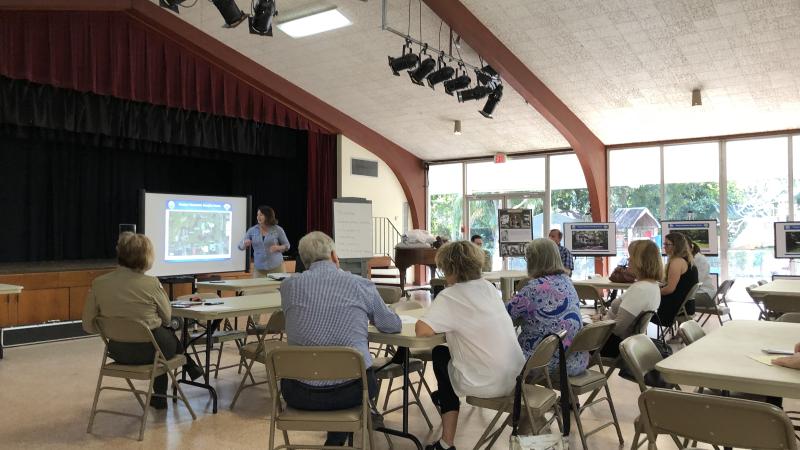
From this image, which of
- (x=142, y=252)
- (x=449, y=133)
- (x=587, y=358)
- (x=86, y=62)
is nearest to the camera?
(x=587, y=358)

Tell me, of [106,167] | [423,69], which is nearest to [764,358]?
[423,69]

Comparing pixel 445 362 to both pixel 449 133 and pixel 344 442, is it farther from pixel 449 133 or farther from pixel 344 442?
pixel 449 133

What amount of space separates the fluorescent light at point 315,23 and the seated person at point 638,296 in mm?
4711

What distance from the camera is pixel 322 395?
8.68 ft

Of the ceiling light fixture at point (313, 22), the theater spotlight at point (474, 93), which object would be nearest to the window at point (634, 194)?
the theater spotlight at point (474, 93)

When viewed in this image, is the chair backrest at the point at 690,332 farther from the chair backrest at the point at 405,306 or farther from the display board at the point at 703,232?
the display board at the point at 703,232

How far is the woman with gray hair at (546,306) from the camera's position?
10.4 ft

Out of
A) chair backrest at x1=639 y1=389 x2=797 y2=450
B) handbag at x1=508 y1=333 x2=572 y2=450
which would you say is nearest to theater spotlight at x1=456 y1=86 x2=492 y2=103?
handbag at x1=508 y1=333 x2=572 y2=450

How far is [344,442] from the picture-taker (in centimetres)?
302

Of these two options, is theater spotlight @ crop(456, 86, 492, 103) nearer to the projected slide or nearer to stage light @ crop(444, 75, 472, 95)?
stage light @ crop(444, 75, 472, 95)

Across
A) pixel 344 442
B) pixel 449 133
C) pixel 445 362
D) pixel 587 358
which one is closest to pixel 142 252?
pixel 344 442

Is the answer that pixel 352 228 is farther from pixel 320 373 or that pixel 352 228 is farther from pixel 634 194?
pixel 320 373

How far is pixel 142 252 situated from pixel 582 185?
29.9ft

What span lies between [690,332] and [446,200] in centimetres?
1006
